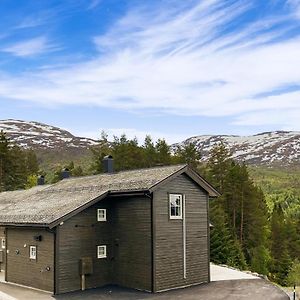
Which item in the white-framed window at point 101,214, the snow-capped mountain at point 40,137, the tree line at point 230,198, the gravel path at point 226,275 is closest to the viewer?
the white-framed window at point 101,214

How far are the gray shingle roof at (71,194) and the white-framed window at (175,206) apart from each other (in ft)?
3.32

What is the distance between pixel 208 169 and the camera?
46.4 m

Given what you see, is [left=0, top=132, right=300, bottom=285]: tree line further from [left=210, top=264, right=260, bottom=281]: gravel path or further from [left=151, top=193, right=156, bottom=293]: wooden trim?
[left=151, top=193, right=156, bottom=293]: wooden trim

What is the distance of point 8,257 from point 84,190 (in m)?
4.35

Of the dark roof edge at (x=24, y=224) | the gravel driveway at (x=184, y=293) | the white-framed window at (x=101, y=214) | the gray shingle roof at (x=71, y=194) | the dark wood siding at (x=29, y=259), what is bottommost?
the gravel driveway at (x=184, y=293)

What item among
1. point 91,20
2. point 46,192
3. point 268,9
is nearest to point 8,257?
point 46,192

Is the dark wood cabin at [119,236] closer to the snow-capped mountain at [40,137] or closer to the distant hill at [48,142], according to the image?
the distant hill at [48,142]

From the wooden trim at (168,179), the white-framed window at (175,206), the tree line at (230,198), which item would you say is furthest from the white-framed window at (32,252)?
the tree line at (230,198)

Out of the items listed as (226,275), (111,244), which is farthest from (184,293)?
(226,275)

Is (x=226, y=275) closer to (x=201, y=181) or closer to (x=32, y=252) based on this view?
(x=201, y=181)

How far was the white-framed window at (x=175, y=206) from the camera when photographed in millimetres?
18969

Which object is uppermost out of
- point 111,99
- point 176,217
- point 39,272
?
point 111,99

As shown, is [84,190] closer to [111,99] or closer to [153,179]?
[153,179]

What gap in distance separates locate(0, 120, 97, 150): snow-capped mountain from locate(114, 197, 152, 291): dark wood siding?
122927 millimetres
